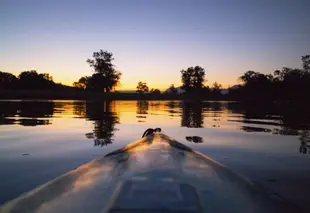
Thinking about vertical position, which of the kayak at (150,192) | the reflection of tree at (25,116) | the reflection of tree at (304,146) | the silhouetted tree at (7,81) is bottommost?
the reflection of tree at (304,146)

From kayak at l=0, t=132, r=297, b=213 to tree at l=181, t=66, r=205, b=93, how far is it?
423 ft

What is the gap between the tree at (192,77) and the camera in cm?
13062

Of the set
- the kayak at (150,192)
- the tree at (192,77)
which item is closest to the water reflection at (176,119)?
the kayak at (150,192)

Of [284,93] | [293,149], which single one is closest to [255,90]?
[284,93]

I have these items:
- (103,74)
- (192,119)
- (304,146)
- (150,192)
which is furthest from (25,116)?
(103,74)

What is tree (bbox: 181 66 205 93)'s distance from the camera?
13062 centimetres

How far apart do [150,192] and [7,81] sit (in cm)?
11726

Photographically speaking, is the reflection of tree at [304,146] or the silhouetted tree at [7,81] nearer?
the reflection of tree at [304,146]

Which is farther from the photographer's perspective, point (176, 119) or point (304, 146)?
point (176, 119)

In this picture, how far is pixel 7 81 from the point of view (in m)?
103

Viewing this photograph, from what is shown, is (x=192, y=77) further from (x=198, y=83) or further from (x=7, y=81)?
(x=7, y=81)

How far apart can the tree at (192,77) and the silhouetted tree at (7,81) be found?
76030 mm

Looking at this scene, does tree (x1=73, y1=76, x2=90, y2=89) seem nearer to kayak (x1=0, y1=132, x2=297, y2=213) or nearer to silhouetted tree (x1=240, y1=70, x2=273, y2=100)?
silhouetted tree (x1=240, y1=70, x2=273, y2=100)

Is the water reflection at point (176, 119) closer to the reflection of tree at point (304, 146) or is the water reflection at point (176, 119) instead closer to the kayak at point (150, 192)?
the reflection of tree at point (304, 146)
